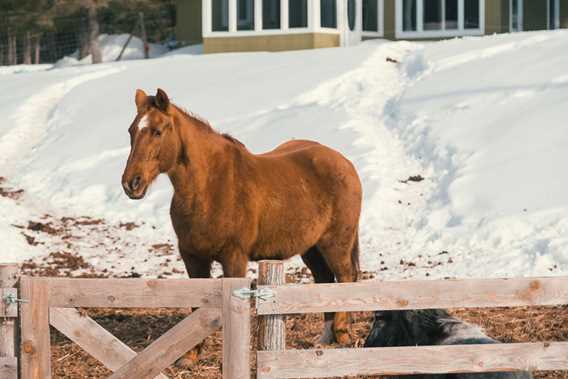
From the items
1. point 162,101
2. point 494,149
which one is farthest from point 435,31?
point 162,101

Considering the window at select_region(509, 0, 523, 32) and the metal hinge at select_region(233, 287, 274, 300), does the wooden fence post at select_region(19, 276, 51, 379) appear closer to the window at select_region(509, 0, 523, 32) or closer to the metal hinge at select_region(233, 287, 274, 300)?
the metal hinge at select_region(233, 287, 274, 300)

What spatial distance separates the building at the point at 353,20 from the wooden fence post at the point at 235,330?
2639 centimetres

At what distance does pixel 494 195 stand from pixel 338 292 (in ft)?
33.8

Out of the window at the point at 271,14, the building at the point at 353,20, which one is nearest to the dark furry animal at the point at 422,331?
the building at the point at 353,20

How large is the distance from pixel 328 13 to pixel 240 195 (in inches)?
984

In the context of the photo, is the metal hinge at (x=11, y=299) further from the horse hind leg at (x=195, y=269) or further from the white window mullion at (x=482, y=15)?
the white window mullion at (x=482, y=15)

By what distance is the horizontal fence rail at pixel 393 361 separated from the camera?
708cm

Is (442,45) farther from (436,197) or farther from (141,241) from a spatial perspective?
(141,241)

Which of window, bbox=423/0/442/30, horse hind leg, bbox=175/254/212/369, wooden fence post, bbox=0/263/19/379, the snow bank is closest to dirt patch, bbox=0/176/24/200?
the snow bank

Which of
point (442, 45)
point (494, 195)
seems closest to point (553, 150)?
point (494, 195)

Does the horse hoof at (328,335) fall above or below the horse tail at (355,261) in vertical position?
below

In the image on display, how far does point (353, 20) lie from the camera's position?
3431 cm

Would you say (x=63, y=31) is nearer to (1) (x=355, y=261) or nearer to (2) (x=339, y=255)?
(1) (x=355, y=261)

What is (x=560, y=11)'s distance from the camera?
115 feet
